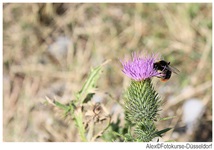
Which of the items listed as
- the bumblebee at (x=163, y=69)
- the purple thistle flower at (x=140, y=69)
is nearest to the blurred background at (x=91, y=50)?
the bumblebee at (x=163, y=69)

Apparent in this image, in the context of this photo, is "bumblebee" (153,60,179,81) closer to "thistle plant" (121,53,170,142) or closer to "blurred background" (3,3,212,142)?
"thistle plant" (121,53,170,142)

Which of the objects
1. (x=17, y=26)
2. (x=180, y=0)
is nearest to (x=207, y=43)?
(x=180, y=0)

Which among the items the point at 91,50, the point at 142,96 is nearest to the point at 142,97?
the point at 142,96

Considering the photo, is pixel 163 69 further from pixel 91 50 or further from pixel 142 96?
pixel 91 50

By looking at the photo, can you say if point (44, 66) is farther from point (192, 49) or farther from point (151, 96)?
point (151, 96)

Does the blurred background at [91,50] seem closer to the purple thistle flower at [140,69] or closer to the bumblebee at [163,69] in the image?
the bumblebee at [163,69]

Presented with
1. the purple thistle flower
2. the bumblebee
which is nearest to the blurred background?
the bumblebee
